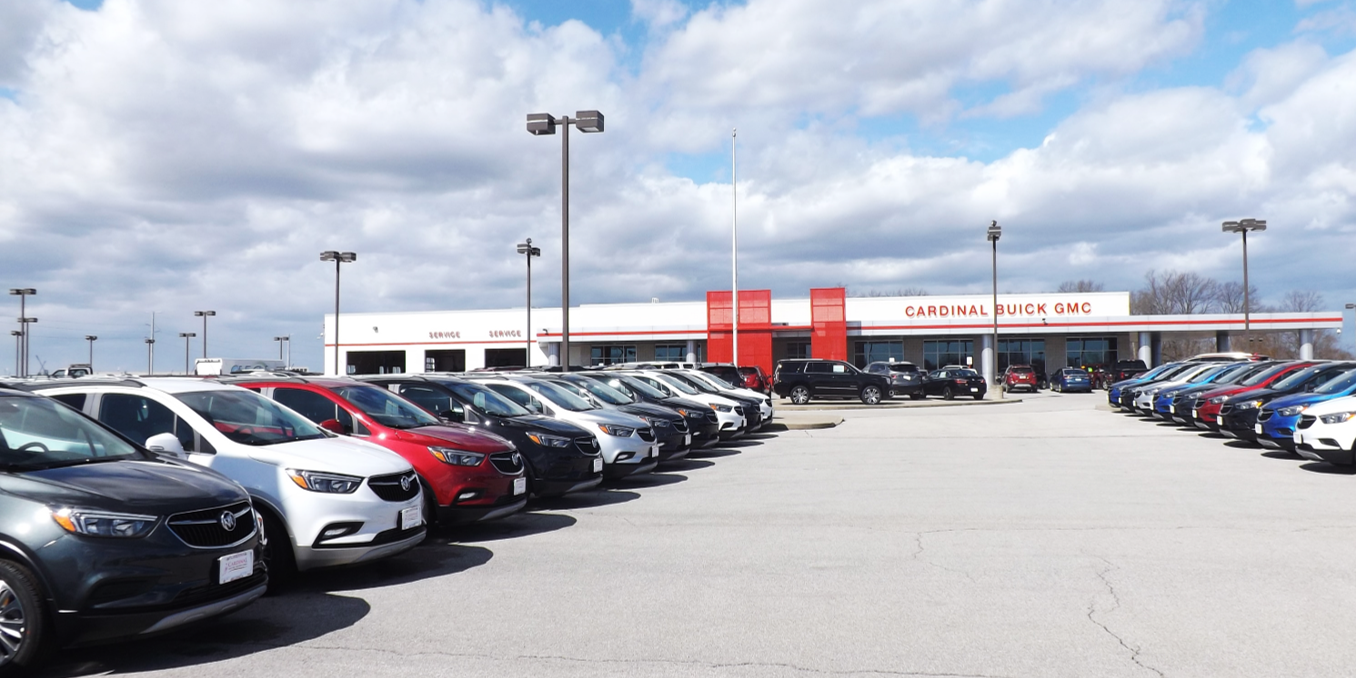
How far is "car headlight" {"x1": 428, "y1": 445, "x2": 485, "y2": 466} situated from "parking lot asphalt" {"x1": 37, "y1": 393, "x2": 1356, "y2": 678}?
31.4 inches

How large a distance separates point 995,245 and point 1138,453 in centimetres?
2909

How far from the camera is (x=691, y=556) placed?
8.81m

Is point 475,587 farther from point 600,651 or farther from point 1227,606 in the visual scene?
point 1227,606

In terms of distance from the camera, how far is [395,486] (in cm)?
787

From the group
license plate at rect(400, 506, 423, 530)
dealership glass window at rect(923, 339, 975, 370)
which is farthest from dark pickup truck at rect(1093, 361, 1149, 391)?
license plate at rect(400, 506, 423, 530)

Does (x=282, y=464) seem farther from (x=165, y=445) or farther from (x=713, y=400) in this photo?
(x=713, y=400)

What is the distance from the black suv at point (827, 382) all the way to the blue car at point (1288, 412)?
21.0m

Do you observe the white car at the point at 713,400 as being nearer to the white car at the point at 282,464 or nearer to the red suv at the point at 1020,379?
the white car at the point at 282,464

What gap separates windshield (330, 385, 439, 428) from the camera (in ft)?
32.6

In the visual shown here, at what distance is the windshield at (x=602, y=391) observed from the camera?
17078 mm

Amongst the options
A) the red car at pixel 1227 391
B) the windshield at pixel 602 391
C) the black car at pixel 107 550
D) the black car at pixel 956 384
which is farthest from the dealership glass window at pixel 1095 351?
the black car at pixel 107 550

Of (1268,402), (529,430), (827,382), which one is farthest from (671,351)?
(529,430)

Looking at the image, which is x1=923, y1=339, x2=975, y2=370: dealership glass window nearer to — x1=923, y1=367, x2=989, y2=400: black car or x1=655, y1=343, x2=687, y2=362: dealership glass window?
x1=655, y1=343, x2=687, y2=362: dealership glass window

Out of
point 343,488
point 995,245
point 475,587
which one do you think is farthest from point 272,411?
point 995,245
